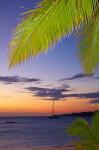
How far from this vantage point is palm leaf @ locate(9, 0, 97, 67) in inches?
220

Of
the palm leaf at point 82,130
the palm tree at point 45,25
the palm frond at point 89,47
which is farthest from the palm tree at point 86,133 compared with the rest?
the palm tree at point 45,25

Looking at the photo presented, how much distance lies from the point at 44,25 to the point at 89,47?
2392 millimetres

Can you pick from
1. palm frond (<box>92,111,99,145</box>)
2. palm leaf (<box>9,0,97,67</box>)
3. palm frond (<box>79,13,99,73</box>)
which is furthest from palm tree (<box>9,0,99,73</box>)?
palm frond (<box>92,111,99,145</box>)

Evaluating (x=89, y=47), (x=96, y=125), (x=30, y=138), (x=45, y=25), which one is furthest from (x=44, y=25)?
(x=30, y=138)

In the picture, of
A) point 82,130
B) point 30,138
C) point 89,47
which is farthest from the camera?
point 30,138

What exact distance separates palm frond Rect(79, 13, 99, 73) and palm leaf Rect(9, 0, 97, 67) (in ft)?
4.43

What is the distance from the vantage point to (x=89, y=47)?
7863 mm

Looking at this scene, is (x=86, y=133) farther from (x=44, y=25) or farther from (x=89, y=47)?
(x=44, y=25)

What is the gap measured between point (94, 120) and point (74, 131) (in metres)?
1.17

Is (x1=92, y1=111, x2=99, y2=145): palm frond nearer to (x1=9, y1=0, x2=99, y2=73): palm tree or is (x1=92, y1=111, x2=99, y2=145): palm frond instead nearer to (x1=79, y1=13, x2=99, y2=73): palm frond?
(x1=79, y1=13, x2=99, y2=73): palm frond

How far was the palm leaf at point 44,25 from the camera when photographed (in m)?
5.59

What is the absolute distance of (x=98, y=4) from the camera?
18.4 feet

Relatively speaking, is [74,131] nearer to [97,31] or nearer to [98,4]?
[97,31]

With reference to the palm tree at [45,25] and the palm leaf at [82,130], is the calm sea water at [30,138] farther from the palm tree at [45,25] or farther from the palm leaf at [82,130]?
the palm tree at [45,25]
